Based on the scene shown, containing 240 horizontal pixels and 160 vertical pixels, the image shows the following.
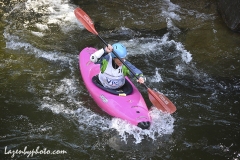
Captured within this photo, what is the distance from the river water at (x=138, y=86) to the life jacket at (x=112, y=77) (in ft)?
1.56

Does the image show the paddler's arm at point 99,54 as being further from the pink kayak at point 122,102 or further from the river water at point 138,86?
the river water at point 138,86

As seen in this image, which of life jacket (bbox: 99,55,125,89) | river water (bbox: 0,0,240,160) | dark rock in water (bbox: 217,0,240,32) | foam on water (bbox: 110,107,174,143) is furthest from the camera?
dark rock in water (bbox: 217,0,240,32)

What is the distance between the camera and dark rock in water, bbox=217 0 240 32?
7566mm

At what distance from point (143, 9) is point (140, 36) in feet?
4.98

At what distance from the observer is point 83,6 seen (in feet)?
28.5

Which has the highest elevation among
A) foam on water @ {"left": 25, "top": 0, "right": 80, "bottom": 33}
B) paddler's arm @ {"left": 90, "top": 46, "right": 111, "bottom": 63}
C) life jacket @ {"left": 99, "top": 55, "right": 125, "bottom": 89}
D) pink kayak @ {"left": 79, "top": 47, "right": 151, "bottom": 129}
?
paddler's arm @ {"left": 90, "top": 46, "right": 111, "bottom": 63}

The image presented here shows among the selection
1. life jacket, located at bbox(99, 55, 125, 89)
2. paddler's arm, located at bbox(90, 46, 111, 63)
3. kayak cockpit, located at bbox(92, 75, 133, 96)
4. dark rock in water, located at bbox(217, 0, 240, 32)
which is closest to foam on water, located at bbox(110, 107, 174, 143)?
kayak cockpit, located at bbox(92, 75, 133, 96)

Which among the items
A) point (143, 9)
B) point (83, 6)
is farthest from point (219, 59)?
point (83, 6)

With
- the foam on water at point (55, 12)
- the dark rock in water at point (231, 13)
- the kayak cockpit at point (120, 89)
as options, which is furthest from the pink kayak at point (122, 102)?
the dark rock in water at point (231, 13)

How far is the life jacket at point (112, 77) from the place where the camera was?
16.6 ft

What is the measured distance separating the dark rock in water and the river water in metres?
0.18

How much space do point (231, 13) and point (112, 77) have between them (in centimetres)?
433

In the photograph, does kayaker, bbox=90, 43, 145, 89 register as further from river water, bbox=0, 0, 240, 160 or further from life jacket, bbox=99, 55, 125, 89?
river water, bbox=0, 0, 240, 160

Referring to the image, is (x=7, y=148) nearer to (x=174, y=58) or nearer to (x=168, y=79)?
(x=168, y=79)
